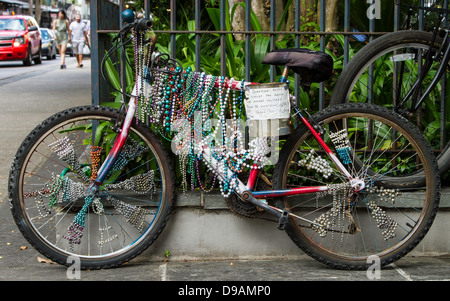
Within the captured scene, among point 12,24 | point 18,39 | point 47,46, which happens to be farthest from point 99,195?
point 47,46

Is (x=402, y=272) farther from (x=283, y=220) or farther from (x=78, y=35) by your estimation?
(x=78, y=35)

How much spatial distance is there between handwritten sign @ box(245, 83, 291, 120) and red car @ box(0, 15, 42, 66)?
1839cm

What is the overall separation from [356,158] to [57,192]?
5.66ft

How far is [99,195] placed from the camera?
3775mm

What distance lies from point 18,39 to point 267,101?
18559 millimetres

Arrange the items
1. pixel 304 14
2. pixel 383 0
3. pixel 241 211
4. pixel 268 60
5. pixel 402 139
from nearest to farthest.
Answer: pixel 268 60, pixel 241 211, pixel 402 139, pixel 383 0, pixel 304 14

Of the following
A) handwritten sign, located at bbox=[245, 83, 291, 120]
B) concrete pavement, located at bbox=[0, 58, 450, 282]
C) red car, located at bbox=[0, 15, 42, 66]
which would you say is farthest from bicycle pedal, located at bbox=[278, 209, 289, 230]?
red car, located at bbox=[0, 15, 42, 66]

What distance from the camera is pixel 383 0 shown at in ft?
15.4

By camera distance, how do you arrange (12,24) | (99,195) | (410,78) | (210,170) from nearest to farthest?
(99,195) < (210,170) < (410,78) < (12,24)

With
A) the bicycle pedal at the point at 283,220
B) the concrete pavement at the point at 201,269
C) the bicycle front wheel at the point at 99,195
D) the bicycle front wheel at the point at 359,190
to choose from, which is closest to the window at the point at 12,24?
the concrete pavement at the point at 201,269

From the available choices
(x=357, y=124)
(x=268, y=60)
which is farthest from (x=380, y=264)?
(x=268, y=60)

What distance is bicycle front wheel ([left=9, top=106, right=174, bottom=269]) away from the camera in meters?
3.61

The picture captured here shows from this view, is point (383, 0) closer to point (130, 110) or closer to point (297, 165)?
point (297, 165)

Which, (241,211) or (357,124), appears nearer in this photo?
(241,211)
